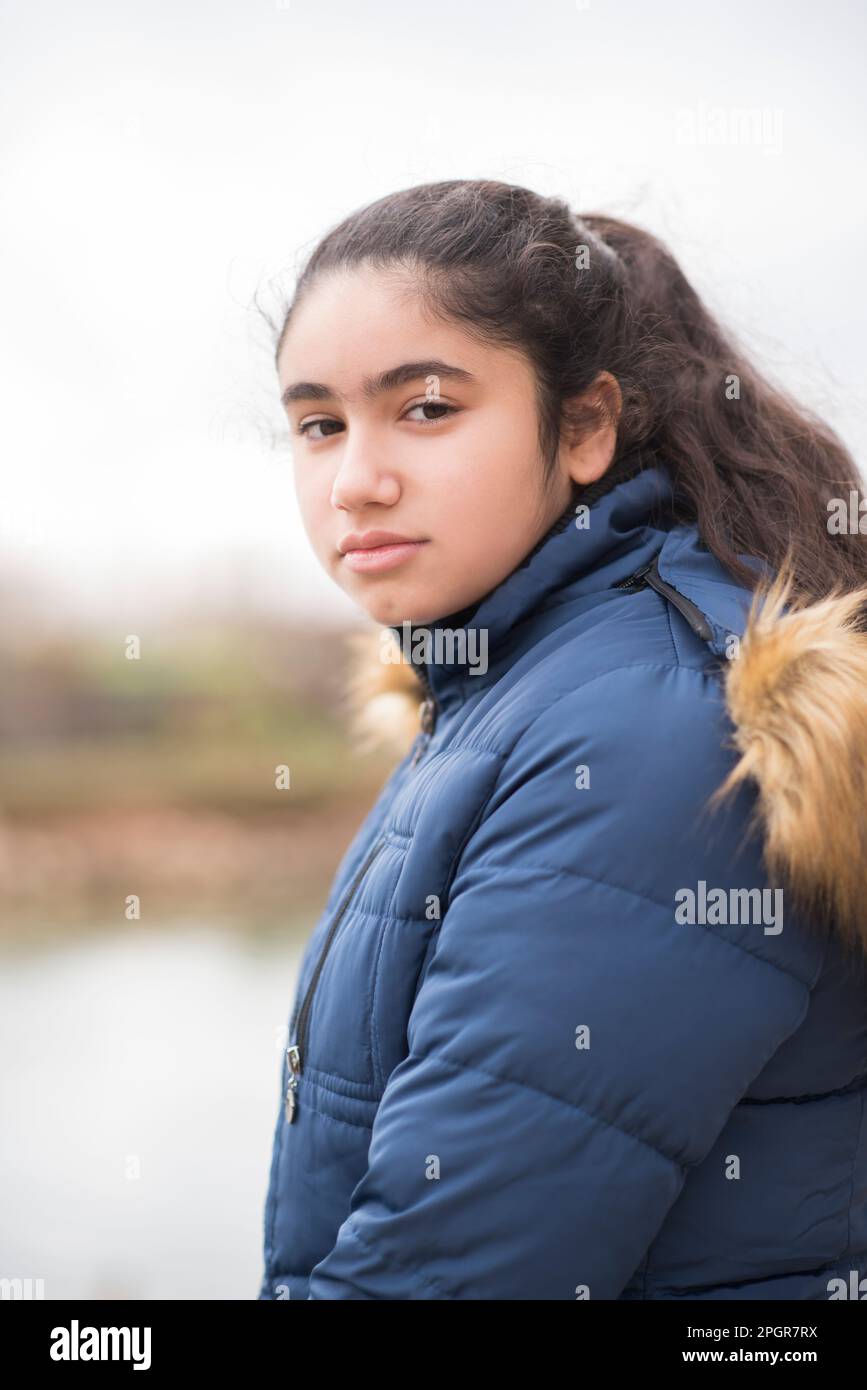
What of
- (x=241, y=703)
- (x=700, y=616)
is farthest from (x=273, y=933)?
(x=700, y=616)

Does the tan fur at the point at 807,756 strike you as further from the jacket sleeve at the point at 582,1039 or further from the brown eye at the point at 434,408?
the brown eye at the point at 434,408

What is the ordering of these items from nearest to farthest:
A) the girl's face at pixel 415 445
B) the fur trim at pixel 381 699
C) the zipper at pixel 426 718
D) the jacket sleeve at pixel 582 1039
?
the jacket sleeve at pixel 582 1039 < the girl's face at pixel 415 445 < the zipper at pixel 426 718 < the fur trim at pixel 381 699

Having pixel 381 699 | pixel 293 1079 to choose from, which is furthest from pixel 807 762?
pixel 381 699

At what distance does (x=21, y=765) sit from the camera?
12.6 ft

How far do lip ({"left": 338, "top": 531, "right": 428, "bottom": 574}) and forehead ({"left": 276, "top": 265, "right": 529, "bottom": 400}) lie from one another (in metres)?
0.11

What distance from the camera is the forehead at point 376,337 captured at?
0.94 m

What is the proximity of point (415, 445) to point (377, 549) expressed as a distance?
9 centimetres

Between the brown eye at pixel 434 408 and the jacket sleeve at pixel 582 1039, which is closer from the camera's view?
the jacket sleeve at pixel 582 1039

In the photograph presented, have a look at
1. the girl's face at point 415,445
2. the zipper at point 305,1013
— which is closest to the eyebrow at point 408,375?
the girl's face at point 415,445

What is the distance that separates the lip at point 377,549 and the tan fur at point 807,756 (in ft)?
0.95

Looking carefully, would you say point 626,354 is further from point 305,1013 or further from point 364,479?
point 305,1013

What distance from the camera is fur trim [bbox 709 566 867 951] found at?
2.52 feet

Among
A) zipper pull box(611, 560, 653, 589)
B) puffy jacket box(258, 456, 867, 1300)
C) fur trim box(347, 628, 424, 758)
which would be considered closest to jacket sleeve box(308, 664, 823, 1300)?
puffy jacket box(258, 456, 867, 1300)

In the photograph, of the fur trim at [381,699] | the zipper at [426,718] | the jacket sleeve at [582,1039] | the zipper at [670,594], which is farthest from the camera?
the fur trim at [381,699]
